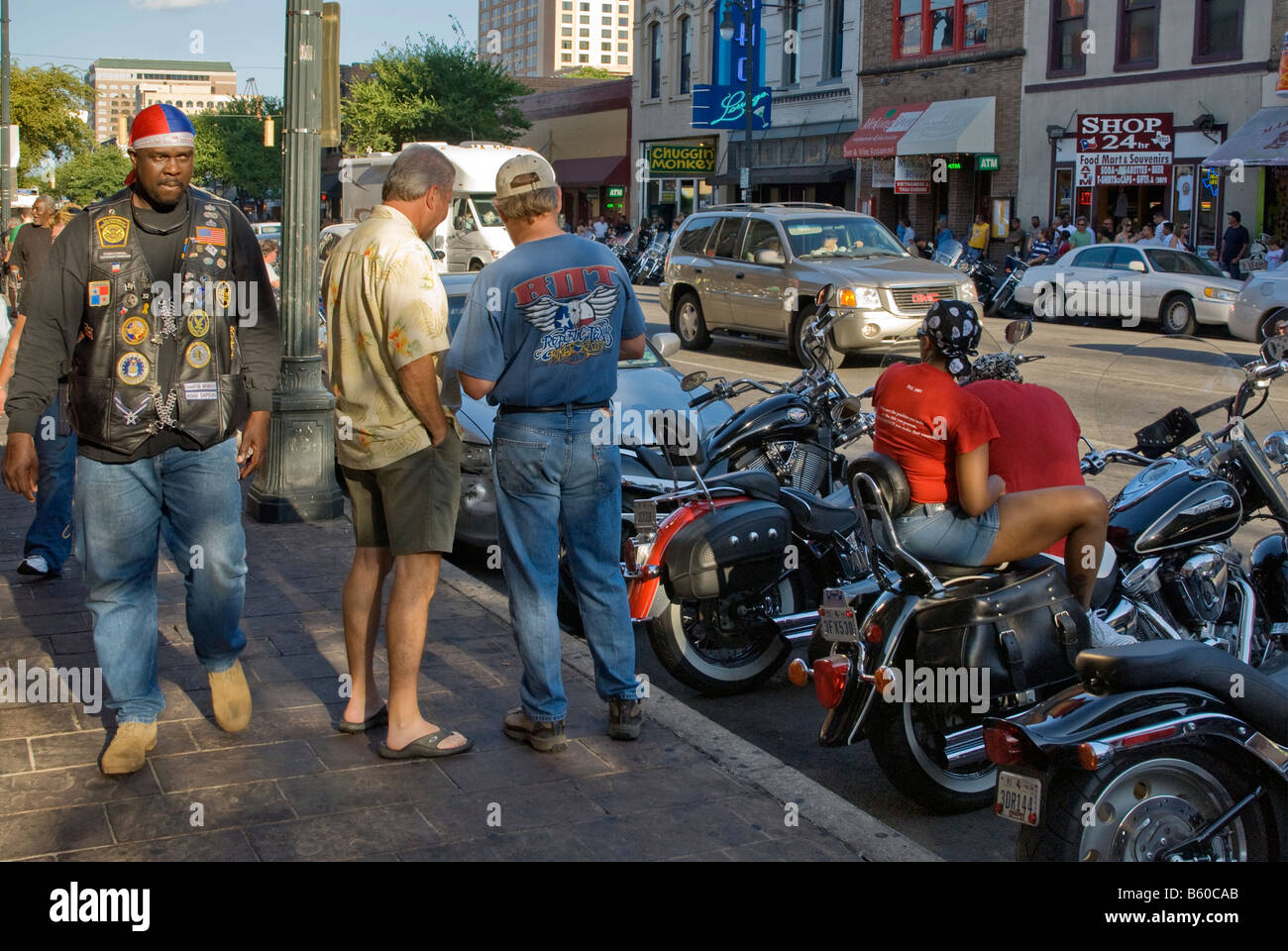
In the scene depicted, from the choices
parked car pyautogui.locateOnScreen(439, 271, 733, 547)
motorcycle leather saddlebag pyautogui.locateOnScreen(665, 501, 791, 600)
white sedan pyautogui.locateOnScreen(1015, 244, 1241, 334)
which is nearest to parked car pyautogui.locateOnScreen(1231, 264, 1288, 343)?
white sedan pyautogui.locateOnScreen(1015, 244, 1241, 334)

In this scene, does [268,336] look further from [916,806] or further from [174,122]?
[916,806]

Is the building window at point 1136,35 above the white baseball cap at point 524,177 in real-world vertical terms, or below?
A: above

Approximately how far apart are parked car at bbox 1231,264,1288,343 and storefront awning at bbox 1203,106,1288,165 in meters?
8.62

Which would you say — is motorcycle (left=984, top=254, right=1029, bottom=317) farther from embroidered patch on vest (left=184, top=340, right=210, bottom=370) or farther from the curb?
embroidered patch on vest (left=184, top=340, right=210, bottom=370)

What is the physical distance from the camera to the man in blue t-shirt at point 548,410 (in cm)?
445

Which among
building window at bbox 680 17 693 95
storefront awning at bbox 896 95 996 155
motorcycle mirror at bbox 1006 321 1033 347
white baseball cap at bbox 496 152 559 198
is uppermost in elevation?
building window at bbox 680 17 693 95

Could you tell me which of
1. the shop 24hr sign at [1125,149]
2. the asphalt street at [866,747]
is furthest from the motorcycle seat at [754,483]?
the shop 24hr sign at [1125,149]

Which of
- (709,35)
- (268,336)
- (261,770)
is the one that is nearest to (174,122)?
(268,336)

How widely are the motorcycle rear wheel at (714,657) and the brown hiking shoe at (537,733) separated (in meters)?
0.99

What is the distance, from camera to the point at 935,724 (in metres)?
4.56

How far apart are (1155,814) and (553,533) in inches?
80.9

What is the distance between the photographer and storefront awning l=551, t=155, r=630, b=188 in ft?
166

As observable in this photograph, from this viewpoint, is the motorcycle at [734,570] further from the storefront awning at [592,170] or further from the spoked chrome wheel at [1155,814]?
the storefront awning at [592,170]
